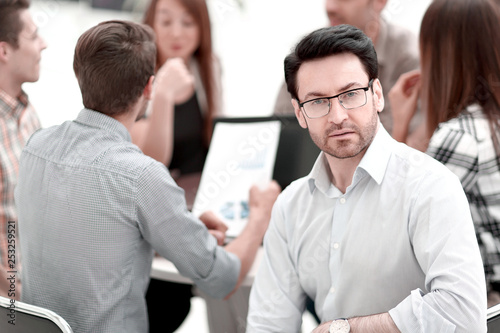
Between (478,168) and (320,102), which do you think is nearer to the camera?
(320,102)

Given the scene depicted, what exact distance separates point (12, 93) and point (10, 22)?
22 centimetres

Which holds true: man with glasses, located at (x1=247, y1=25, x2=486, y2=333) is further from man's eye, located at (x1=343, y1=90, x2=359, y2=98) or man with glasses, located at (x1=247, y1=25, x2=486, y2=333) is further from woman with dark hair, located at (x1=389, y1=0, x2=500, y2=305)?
woman with dark hair, located at (x1=389, y1=0, x2=500, y2=305)

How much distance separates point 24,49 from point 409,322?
1385mm

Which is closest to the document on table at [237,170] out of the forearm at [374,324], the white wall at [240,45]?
the forearm at [374,324]

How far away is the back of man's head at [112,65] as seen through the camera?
142cm

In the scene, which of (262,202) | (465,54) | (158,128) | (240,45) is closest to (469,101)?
(465,54)

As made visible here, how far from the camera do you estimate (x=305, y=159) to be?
1898mm

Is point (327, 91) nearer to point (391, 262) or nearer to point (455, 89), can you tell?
point (391, 262)

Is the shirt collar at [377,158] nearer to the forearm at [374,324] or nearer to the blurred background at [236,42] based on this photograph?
→ the forearm at [374,324]

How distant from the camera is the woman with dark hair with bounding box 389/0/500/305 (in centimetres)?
156

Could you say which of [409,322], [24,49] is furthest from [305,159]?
[24,49]

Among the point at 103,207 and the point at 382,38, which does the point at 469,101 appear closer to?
the point at 382,38

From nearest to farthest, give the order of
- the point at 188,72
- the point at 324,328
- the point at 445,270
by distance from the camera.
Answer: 1. the point at 445,270
2. the point at 324,328
3. the point at 188,72

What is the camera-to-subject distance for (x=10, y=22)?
1.74m
